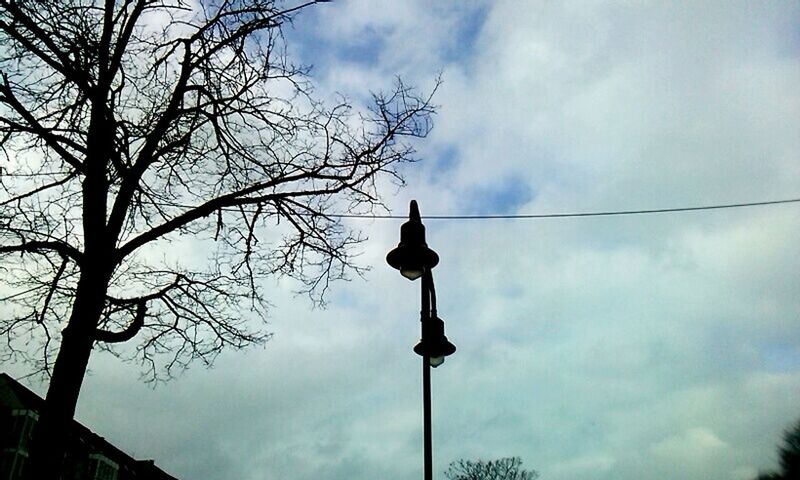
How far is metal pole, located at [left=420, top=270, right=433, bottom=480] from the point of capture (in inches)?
289

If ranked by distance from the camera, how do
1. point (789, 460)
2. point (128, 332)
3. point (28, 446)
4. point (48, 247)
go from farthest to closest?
point (28, 446), point (128, 332), point (48, 247), point (789, 460)

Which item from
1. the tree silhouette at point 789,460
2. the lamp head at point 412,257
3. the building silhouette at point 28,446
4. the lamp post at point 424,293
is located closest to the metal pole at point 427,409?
the lamp post at point 424,293

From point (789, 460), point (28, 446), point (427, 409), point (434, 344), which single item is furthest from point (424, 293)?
point (28, 446)

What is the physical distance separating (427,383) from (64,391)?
457cm

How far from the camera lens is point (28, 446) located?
1564 inches

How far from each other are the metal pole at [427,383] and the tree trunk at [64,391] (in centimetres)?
443

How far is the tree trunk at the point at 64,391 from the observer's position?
778 centimetres

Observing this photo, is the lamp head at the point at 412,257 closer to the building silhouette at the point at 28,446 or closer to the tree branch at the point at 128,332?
the tree branch at the point at 128,332

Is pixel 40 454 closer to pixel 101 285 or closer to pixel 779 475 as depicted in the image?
pixel 101 285

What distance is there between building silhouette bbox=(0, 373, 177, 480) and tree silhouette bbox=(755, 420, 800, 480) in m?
37.8

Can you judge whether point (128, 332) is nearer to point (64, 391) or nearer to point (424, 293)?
point (64, 391)

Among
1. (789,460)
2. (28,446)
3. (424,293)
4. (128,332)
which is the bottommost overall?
(789,460)

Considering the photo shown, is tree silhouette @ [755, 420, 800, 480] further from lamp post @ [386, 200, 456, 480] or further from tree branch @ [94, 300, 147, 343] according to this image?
tree branch @ [94, 300, 147, 343]

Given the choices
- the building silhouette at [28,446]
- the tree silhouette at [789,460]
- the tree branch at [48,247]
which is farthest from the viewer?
the building silhouette at [28,446]
